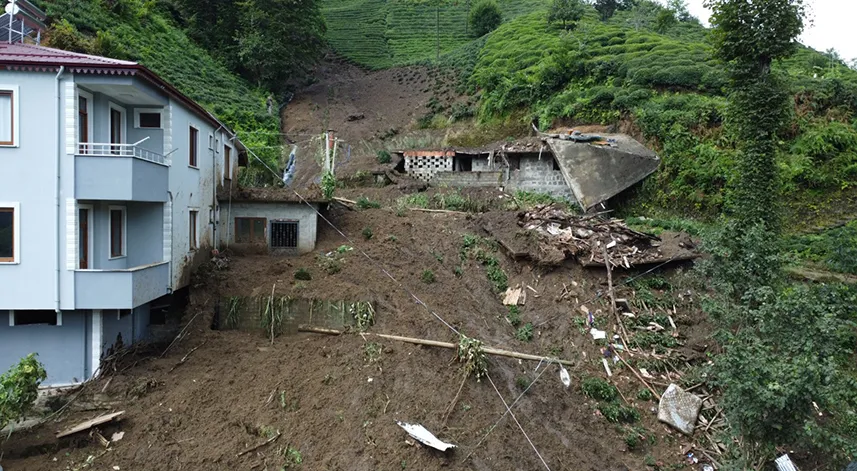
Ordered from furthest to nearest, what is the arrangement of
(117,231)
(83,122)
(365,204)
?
(365,204) → (117,231) → (83,122)

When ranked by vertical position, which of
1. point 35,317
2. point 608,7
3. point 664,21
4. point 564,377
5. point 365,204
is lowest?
point 564,377

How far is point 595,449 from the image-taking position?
37.6ft

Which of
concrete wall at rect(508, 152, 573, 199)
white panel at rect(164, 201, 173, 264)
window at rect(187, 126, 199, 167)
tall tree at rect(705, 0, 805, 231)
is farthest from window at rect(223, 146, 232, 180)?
tall tree at rect(705, 0, 805, 231)

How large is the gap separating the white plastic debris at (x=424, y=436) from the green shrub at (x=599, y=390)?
15.8 ft

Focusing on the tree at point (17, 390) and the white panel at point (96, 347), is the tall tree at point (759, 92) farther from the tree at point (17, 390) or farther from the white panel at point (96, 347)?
the tree at point (17, 390)

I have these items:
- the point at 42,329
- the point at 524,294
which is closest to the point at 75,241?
the point at 42,329

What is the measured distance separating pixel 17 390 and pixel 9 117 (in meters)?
6.20

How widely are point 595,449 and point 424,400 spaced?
448cm

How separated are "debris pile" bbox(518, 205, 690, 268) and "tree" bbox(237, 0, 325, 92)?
28942 mm

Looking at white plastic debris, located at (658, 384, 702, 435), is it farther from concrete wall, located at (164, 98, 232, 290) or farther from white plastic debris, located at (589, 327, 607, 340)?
concrete wall, located at (164, 98, 232, 290)

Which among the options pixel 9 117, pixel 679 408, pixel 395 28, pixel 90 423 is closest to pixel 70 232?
pixel 9 117

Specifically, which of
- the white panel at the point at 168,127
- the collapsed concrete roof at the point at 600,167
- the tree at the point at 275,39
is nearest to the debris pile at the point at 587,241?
the collapsed concrete roof at the point at 600,167

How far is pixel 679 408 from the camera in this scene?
40.8 ft

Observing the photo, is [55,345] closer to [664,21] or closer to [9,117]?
[9,117]
